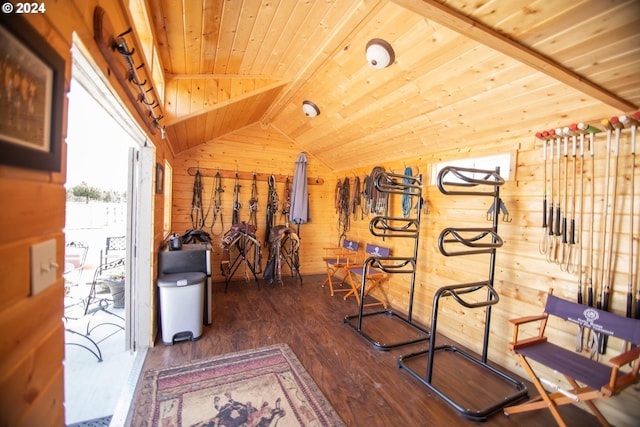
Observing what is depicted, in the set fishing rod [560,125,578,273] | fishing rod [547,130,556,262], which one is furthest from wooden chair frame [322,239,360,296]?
fishing rod [560,125,578,273]

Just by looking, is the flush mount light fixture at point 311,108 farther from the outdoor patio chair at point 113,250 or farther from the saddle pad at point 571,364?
the saddle pad at point 571,364

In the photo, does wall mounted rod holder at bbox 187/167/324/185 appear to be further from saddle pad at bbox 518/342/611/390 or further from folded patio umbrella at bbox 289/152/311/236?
saddle pad at bbox 518/342/611/390

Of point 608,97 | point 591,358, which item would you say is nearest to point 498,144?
point 608,97

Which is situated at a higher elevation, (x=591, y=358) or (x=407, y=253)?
(x=407, y=253)

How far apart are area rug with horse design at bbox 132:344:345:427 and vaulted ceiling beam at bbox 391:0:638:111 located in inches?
98.6

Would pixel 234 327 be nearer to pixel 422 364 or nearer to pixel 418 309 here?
pixel 422 364

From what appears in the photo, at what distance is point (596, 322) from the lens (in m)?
1.87

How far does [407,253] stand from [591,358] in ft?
6.84

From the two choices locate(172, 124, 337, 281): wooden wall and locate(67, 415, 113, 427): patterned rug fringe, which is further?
locate(172, 124, 337, 281): wooden wall

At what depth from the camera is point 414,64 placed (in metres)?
2.34

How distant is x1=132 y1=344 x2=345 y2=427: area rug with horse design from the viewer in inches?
73.6

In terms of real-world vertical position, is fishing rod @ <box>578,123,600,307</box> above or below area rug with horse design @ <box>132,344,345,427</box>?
above

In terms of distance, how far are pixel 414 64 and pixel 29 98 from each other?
2.45 meters

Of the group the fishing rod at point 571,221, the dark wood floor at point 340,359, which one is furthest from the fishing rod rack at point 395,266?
the fishing rod at point 571,221
